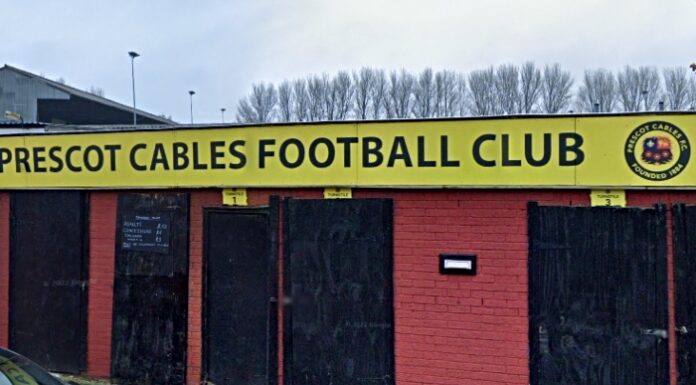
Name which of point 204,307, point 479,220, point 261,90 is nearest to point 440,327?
point 479,220

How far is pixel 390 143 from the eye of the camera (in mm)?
4535

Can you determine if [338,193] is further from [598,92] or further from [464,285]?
[598,92]

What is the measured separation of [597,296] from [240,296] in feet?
12.4

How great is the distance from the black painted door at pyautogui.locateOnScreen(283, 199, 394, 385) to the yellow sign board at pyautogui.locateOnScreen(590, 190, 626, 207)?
1990mm

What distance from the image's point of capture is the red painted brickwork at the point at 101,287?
5.30 metres

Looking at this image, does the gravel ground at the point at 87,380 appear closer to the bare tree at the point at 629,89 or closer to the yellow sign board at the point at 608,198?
the yellow sign board at the point at 608,198

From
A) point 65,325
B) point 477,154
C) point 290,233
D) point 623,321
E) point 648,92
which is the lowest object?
point 65,325

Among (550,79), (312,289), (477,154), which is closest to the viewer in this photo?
(477,154)

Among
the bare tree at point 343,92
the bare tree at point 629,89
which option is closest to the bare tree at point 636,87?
the bare tree at point 629,89

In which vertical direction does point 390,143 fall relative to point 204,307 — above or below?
above

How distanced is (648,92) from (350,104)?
1564 inches

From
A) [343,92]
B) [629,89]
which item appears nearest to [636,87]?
[629,89]

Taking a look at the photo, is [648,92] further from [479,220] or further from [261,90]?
[479,220]

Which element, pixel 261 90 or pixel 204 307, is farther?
pixel 261 90
